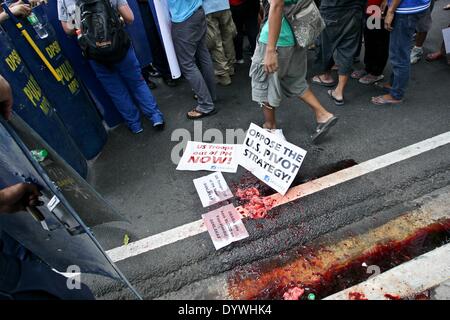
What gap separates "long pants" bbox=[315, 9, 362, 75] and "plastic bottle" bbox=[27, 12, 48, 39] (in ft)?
9.72

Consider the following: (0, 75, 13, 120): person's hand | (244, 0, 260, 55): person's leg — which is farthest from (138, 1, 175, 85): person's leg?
(0, 75, 13, 120): person's hand

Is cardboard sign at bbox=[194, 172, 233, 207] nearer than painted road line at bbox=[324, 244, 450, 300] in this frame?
No

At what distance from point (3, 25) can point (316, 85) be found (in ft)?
11.9

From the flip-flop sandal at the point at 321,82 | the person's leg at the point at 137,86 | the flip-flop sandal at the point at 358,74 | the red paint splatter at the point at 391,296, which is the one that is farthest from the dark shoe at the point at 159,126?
the red paint splatter at the point at 391,296

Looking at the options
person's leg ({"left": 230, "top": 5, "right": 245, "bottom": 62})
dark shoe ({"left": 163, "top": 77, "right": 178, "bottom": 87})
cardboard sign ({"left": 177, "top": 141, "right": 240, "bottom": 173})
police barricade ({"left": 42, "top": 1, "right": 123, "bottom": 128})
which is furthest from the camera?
dark shoe ({"left": 163, "top": 77, "right": 178, "bottom": 87})

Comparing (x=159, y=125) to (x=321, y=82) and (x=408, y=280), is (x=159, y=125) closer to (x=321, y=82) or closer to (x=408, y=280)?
(x=321, y=82)

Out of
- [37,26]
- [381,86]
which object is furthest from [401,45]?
[37,26]

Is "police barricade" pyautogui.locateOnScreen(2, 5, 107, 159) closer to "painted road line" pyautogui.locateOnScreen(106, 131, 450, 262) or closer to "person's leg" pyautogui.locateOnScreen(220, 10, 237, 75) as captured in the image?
"painted road line" pyautogui.locateOnScreen(106, 131, 450, 262)

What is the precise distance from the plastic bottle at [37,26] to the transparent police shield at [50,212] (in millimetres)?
1746

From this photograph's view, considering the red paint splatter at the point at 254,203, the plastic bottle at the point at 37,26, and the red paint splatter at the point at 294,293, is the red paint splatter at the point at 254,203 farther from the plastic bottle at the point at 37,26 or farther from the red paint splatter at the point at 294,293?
the plastic bottle at the point at 37,26

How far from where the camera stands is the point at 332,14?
3.73 m

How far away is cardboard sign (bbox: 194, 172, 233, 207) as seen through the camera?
127 inches
